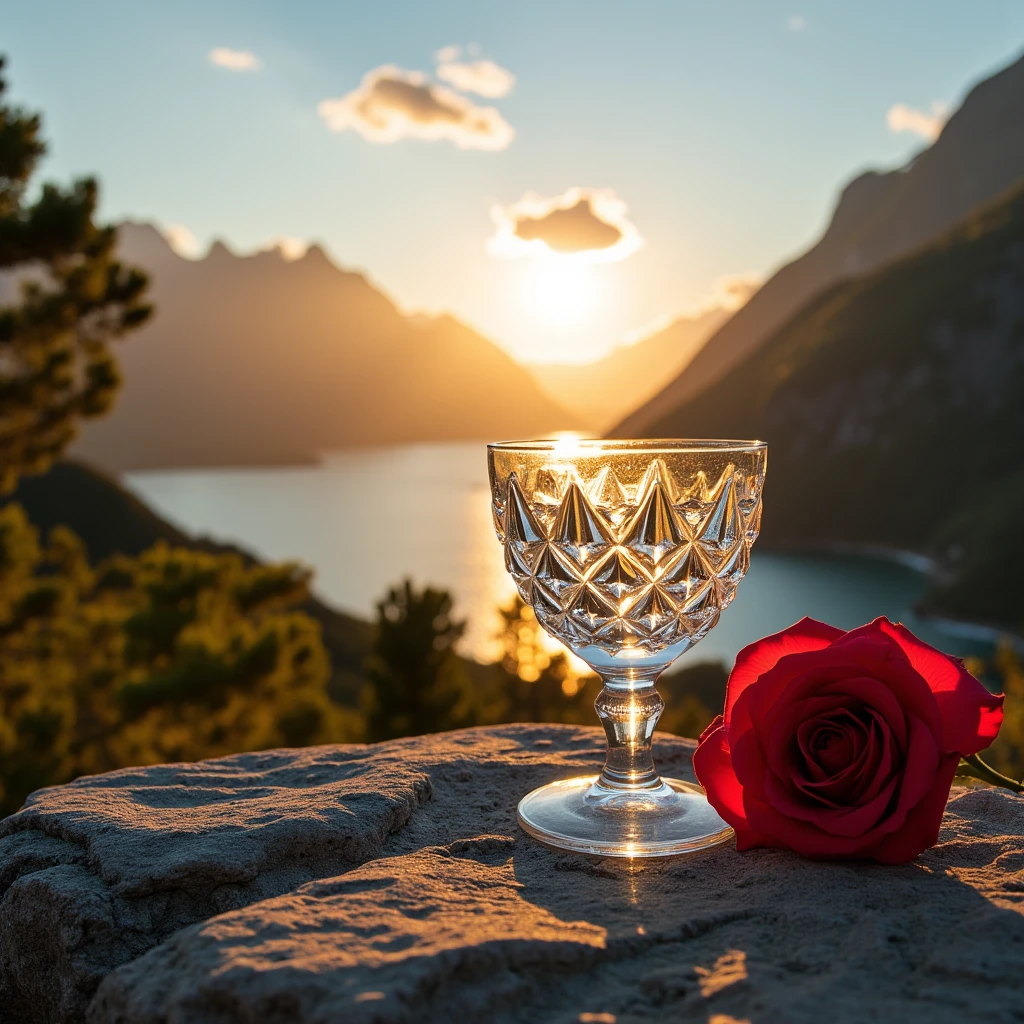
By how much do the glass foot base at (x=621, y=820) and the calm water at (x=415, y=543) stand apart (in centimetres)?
2915

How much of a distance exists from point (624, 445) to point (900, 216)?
135m

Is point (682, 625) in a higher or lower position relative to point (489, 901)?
higher

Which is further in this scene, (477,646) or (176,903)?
(477,646)

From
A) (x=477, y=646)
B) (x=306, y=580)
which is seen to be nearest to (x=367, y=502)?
(x=477, y=646)

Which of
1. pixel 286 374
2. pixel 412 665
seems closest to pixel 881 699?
pixel 412 665

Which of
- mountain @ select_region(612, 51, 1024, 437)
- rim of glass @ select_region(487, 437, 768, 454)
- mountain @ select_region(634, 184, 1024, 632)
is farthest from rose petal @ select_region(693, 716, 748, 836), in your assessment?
mountain @ select_region(612, 51, 1024, 437)

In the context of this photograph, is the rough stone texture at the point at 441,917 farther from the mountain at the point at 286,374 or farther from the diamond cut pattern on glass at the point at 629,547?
the mountain at the point at 286,374

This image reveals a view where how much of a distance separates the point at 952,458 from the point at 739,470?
79321 millimetres

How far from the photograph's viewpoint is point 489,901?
116 centimetres

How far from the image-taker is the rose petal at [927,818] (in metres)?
1.24

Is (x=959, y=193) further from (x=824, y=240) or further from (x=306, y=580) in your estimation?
(x=306, y=580)

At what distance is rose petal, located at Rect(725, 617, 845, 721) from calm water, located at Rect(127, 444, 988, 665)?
2939cm

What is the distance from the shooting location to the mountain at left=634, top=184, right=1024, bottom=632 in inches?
2781

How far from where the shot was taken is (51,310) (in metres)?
9.20
